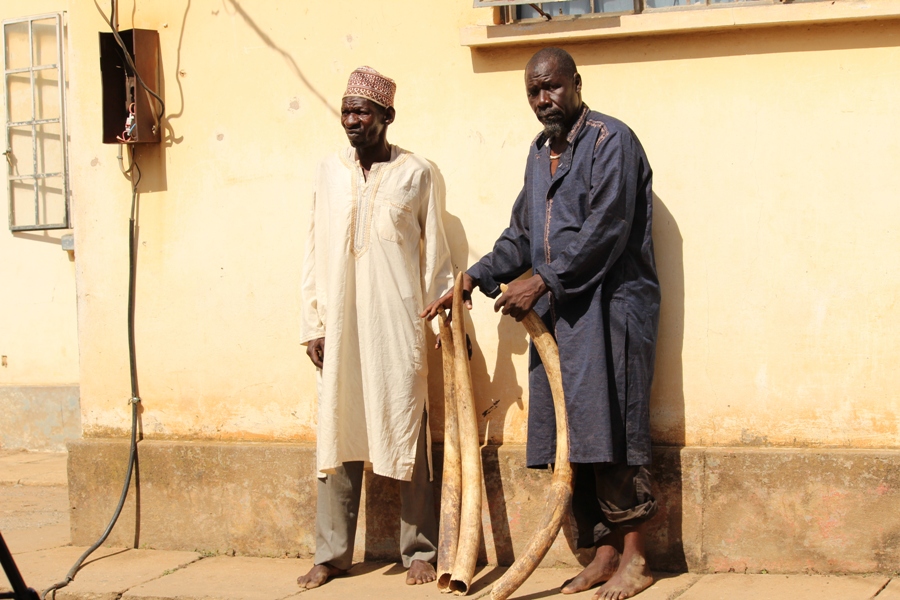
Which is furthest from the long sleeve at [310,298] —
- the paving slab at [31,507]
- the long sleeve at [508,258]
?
the paving slab at [31,507]

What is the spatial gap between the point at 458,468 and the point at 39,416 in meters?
4.86

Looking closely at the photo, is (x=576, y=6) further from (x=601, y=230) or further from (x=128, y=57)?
(x=128, y=57)

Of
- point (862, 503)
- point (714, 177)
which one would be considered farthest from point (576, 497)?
point (714, 177)

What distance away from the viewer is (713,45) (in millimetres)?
4125

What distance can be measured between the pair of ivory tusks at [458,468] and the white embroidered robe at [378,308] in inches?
5.9

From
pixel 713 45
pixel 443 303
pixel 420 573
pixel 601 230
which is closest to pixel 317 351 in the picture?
pixel 443 303

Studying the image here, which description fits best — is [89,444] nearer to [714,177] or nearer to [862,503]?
[714,177]

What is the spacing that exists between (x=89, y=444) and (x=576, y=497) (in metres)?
2.49

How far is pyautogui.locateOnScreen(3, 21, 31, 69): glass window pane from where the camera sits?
7.84 m

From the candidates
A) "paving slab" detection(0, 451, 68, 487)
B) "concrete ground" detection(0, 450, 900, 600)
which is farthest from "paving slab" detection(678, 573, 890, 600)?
"paving slab" detection(0, 451, 68, 487)

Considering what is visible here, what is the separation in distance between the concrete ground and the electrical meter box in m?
2.02

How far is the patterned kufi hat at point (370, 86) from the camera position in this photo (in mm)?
4207

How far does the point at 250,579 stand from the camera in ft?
14.4

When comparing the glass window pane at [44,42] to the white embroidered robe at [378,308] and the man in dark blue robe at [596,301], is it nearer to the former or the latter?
the white embroidered robe at [378,308]
